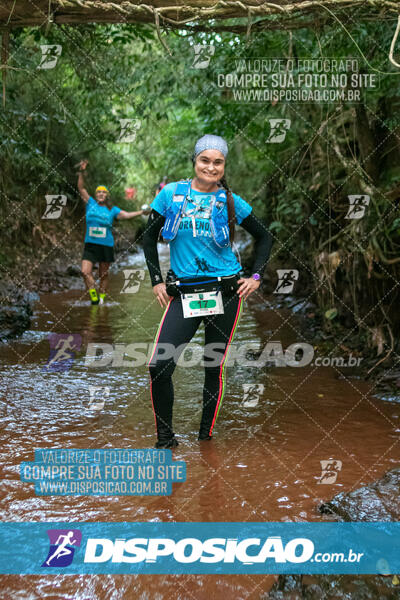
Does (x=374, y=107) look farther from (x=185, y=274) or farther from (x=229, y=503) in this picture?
(x=229, y=503)

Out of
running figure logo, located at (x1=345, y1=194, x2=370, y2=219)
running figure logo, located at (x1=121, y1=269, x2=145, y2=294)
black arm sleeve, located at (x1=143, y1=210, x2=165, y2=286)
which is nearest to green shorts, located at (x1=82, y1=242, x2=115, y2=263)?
running figure logo, located at (x1=121, y1=269, x2=145, y2=294)

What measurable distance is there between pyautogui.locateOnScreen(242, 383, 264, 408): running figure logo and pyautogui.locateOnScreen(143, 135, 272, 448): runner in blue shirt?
3.43ft

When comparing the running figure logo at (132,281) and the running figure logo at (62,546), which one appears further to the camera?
the running figure logo at (132,281)

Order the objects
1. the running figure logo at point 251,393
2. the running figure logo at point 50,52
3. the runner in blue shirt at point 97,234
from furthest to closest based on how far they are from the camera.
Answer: the runner in blue shirt at point 97,234, the running figure logo at point 50,52, the running figure logo at point 251,393

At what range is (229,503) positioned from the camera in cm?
282

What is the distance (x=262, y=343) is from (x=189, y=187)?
10.2 feet

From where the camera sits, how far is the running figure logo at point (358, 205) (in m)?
5.36

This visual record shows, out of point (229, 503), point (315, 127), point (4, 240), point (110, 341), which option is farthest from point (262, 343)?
point (4, 240)

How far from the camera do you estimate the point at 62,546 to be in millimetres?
2455

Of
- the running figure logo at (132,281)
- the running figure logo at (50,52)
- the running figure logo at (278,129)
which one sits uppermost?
the running figure logo at (50,52)

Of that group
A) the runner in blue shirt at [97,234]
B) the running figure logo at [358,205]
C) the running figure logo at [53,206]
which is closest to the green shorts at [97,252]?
the runner in blue shirt at [97,234]

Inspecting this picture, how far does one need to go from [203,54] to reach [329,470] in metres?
5.10

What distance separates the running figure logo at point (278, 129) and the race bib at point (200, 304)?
4051 mm

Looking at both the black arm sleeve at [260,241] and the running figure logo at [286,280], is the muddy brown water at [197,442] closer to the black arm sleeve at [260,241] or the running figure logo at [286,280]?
the black arm sleeve at [260,241]
